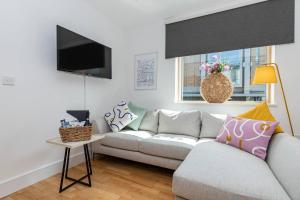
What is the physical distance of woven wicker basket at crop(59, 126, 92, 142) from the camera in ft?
5.24

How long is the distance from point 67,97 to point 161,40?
194 centimetres

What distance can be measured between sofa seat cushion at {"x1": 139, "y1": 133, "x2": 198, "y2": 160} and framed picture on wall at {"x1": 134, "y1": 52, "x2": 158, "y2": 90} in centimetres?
133

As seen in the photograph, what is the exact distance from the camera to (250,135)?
1.56 m

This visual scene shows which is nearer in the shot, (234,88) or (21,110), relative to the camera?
(21,110)

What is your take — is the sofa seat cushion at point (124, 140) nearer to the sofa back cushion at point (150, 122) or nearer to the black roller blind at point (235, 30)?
the sofa back cushion at point (150, 122)

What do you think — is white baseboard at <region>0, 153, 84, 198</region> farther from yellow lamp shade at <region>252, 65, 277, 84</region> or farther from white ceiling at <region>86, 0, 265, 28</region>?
yellow lamp shade at <region>252, 65, 277, 84</region>

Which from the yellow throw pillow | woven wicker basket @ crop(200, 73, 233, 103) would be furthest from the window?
the yellow throw pillow

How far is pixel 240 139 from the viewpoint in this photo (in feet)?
5.27

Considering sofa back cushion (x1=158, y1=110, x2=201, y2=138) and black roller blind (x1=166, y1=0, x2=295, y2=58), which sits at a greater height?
black roller blind (x1=166, y1=0, x2=295, y2=58)

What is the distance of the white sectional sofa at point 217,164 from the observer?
0.95m

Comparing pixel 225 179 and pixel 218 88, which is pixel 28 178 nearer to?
pixel 225 179

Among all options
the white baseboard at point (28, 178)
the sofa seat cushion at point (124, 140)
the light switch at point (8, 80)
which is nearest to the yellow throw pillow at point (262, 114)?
the sofa seat cushion at point (124, 140)

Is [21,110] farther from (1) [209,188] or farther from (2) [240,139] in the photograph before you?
(2) [240,139]

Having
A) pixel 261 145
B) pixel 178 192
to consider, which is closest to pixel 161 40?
pixel 261 145
